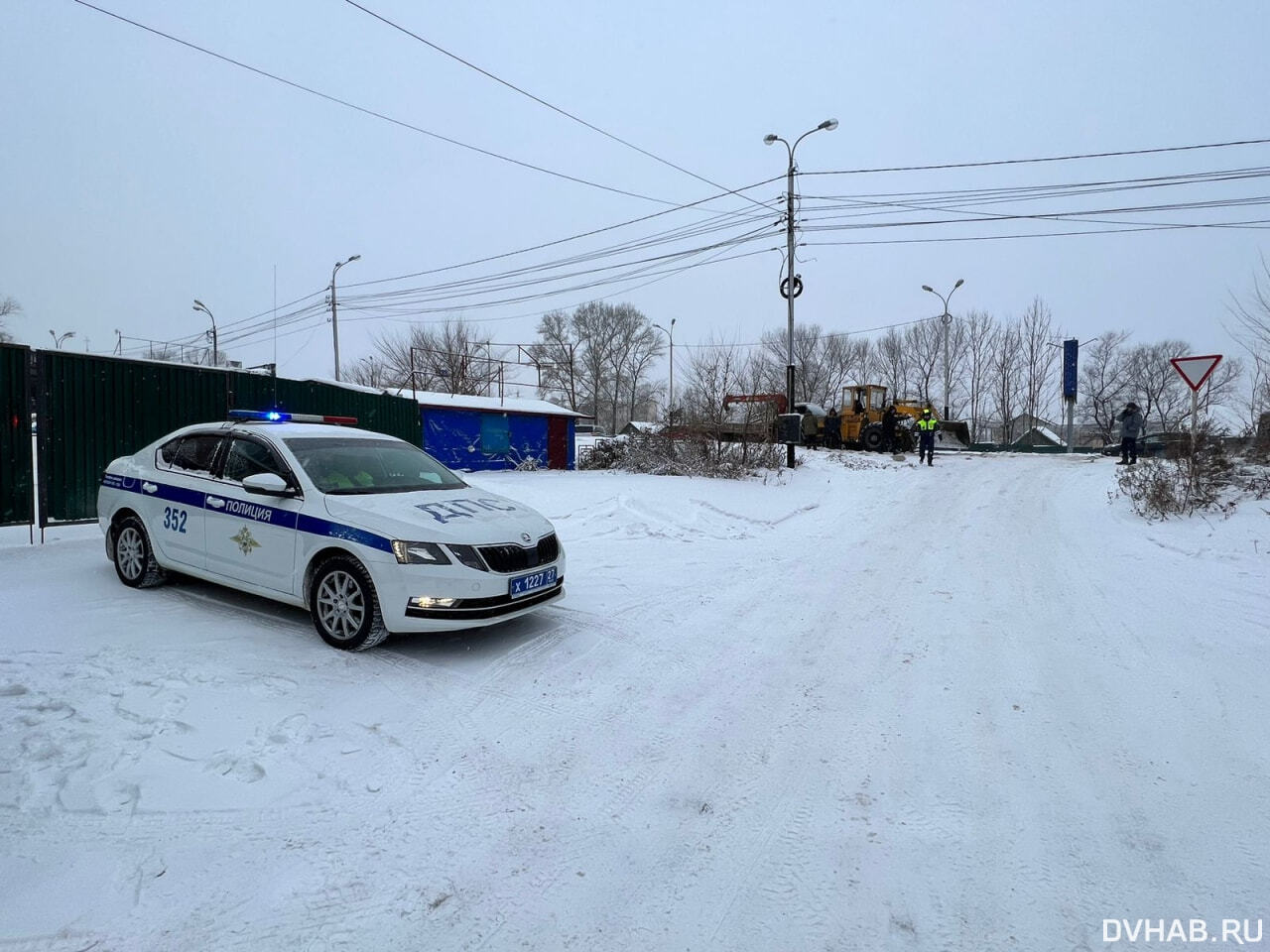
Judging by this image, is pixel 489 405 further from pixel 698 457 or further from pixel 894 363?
pixel 894 363

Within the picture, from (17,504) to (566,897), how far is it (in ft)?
29.4

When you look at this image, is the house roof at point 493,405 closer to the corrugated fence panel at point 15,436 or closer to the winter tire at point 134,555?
the corrugated fence panel at point 15,436

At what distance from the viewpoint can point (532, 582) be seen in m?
4.94

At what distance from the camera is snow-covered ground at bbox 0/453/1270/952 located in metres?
2.33

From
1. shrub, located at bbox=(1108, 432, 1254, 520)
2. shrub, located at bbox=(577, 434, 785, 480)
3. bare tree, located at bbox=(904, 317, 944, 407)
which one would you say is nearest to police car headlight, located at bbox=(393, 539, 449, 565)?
shrub, located at bbox=(1108, 432, 1254, 520)

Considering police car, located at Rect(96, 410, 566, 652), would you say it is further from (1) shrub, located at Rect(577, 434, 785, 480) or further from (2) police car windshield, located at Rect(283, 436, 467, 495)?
(1) shrub, located at Rect(577, 434, 785, 480)

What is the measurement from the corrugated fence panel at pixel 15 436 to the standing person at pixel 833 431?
74.0ft

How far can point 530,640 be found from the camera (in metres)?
5.06

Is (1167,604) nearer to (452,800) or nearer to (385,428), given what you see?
(452,800)

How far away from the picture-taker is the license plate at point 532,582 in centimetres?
478

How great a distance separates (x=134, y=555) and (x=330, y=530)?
278 cm

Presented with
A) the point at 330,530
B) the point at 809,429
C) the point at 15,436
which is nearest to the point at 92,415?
the point at 15,436

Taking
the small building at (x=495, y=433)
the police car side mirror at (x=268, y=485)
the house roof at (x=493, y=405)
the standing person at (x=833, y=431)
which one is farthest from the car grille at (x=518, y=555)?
the standing person at (x=833, y=431)

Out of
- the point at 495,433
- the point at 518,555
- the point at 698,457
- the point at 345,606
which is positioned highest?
the point at 495,433
